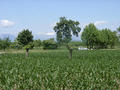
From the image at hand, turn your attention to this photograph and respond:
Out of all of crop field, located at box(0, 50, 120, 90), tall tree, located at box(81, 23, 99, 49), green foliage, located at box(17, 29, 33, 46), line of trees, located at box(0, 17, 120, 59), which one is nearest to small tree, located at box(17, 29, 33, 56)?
green foliage, located at box(17, 29, 33, 46)

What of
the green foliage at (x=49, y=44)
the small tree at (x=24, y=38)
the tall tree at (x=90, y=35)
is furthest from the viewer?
the green foliage at (x=49, y=44)

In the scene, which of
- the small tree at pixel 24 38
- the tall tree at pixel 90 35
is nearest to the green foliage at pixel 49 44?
the tall tree at pixel 90 35

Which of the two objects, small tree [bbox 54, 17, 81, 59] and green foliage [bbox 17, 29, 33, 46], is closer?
green foliage [bbox 17, 29, 33, 46]

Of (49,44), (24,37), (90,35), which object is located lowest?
(49,44)

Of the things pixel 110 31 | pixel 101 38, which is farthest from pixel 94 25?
pixel 110 31

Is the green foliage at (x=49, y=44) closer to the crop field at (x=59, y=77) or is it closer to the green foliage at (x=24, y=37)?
the green foliage at (x=24, y=37)

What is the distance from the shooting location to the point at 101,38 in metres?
81.4

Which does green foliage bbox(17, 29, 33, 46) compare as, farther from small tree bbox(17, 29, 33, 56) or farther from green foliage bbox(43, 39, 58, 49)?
green foliage bbox(43, 39, 58, 49)

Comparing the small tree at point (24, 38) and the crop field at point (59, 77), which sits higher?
the small tree at point (24, 38)

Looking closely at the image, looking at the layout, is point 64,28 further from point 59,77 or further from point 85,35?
point 59,77

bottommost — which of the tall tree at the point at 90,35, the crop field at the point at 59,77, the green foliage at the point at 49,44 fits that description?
the crop field at the point at 59,77

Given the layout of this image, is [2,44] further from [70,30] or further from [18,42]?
[70,30]

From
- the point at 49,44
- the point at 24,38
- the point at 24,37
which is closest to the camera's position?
the point at 24,38

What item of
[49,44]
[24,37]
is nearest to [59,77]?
[24,37]
